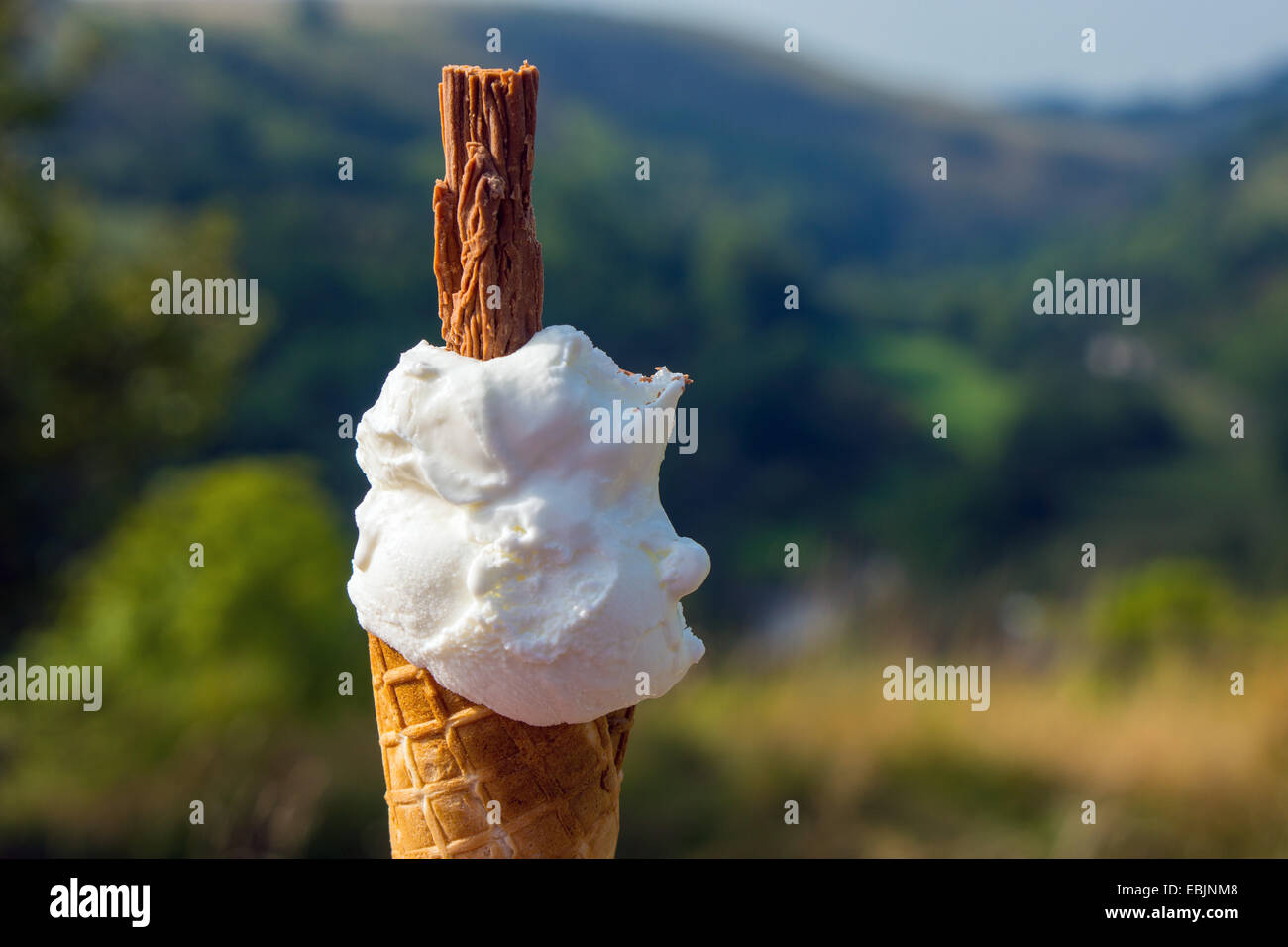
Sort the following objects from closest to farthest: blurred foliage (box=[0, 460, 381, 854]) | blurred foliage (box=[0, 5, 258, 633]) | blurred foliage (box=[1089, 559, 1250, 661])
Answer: blurred foliage (box=[0, 460, 381, 854]), blurred foliage (box=[0, 5, 258, 633]), blurred foliage (box=[1089, 559, 1250, 661])

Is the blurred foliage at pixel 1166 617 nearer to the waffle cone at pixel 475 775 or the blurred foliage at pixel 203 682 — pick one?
the blurred foliage at pixel 203 682

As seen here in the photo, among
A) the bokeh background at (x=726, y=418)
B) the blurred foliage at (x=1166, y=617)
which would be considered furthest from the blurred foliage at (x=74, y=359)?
the blurred foliage at (x=1166, y=617)

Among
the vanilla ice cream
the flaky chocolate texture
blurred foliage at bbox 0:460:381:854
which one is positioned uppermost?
the flaky chocolate texture

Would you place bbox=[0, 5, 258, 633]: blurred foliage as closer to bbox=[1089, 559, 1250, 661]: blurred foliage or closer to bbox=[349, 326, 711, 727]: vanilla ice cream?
bbox=[349, 326, 711, 727]: vanilla ice cream

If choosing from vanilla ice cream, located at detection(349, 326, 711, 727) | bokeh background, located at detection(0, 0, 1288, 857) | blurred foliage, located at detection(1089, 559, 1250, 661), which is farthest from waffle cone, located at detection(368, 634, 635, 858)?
blurred foliage, located at detection(1089, 559, 1250, 661)

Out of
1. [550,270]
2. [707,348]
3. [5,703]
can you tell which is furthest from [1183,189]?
[5,703]

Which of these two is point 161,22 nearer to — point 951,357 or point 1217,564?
point 951,357
